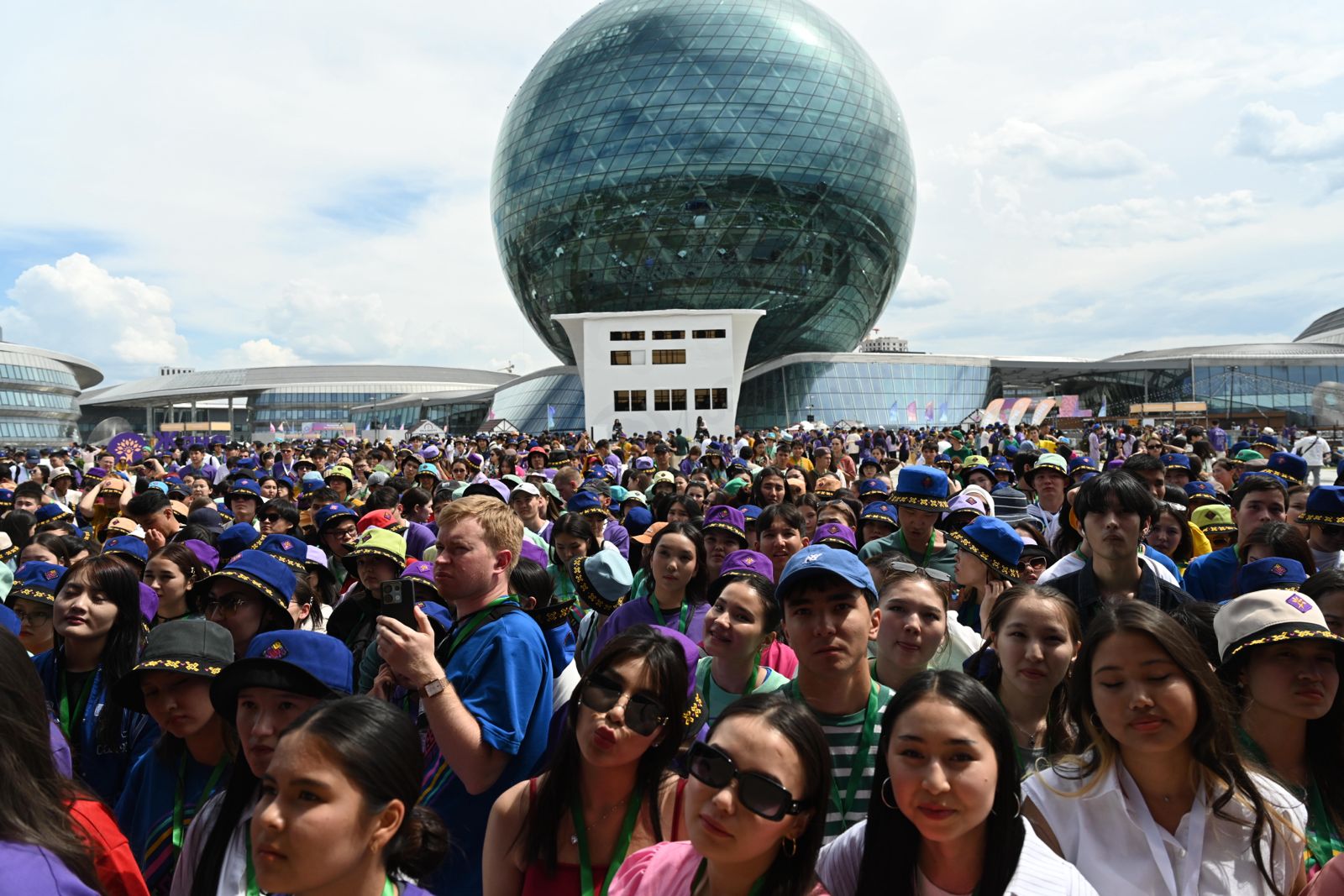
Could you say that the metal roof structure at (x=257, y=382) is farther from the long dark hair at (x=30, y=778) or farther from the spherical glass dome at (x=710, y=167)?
the long dark hair at (x=30, y=778)

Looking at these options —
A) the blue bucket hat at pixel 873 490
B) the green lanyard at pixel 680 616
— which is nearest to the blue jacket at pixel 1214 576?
the blue bucket hat at pixel 873 490

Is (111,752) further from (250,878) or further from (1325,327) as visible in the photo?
(1325,327)

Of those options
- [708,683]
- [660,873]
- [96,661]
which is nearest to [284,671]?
[660,873]

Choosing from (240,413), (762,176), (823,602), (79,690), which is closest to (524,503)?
(79,690)

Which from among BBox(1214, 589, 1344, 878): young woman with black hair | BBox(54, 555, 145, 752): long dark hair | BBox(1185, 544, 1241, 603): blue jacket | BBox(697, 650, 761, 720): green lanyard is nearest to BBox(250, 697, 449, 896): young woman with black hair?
BBox(697, 650, 761, 720): green lanyard

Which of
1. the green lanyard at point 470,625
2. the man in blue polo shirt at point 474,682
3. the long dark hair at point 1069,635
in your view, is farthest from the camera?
the green lanyard at point 470,625

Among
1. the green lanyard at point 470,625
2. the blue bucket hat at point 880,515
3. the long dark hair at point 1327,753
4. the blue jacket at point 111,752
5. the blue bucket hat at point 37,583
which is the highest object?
the green lanyard at point 470,625

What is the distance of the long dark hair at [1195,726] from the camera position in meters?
2.41

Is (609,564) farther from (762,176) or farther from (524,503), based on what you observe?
(762,176)

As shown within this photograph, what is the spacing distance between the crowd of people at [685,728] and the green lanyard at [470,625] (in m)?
0.01

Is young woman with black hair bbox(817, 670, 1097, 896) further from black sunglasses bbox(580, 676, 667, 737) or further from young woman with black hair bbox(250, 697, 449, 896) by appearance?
young woman with black hair bbox(250, 697, 449, 896)

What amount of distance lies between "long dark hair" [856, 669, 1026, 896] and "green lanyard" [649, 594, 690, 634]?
2.19 metres

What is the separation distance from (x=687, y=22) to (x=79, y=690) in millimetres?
43888

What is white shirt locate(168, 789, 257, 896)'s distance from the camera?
7.84 ft
